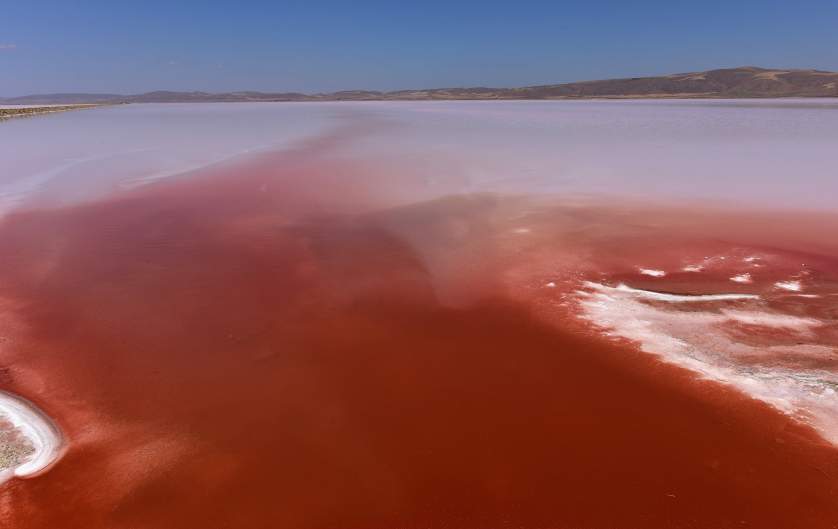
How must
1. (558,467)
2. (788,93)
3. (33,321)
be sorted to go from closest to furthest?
(558,467) < (33,321) < (788,93)

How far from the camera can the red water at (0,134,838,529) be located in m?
3.34

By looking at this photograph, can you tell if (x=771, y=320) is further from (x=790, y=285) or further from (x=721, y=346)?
(x=790, y=285)

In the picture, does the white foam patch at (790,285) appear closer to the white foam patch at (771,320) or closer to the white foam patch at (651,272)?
the white foam patch at (771,320)

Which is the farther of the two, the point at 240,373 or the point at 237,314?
the point at 237,314

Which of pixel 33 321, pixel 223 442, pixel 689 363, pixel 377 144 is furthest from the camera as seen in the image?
pixel 377 144

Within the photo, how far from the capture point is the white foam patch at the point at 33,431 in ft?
11.9

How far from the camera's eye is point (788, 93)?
3236 inches

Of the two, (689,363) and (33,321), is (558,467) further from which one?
(33,321)

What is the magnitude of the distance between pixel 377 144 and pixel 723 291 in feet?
55.3

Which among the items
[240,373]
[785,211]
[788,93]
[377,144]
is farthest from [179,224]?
[788,93]

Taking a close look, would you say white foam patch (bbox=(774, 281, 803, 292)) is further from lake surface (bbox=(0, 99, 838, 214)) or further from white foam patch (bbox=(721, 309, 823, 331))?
lake surface (bbox=(0, 99, 838, 214))

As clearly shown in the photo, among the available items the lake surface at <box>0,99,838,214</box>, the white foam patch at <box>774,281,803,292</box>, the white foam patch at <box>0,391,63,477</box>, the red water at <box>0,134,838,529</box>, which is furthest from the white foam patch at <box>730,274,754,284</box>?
the white foam patch at <box>0,391,63,477</box>

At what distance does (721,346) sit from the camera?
16.3 feet

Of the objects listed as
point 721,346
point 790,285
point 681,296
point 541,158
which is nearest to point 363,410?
point 721,346
